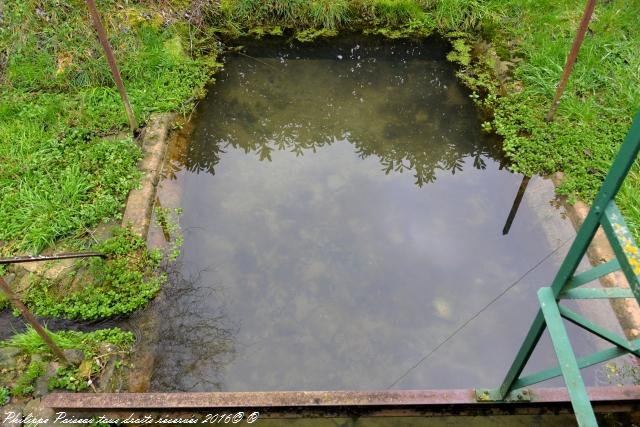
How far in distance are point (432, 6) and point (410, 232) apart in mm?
4014

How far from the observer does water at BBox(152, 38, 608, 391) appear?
12.0 ft

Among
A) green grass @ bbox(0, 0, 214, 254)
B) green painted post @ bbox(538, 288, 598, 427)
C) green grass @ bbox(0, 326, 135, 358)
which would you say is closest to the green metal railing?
green painted post @ bbox(538, 288, 598, 427)

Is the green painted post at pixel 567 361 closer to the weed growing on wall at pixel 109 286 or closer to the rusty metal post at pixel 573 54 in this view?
the weed growing on wall at pixel 109 286

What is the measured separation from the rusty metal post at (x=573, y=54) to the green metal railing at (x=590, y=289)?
10.6ft

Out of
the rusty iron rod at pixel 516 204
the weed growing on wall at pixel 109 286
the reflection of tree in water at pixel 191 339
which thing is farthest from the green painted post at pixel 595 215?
the weed growing on wall at pixel 109 286

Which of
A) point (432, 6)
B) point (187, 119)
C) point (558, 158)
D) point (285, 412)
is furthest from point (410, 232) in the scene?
point (432, 6)

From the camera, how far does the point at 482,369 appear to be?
11.8 ft

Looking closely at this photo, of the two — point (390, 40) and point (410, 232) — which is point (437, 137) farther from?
point (390, 40)

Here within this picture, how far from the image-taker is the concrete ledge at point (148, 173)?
14.2 ft

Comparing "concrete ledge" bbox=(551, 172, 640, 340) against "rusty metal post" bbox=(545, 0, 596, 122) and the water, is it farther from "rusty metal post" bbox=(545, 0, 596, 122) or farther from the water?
"rusty metal post" bbox=(545, 0, 596, 122)

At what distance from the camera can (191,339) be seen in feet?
12.3

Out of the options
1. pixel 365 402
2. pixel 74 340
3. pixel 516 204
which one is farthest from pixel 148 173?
pixel 516 204

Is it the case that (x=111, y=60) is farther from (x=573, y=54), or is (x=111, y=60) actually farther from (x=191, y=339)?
(x=573, y=54)

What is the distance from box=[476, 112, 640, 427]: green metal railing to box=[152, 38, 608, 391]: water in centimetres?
127
